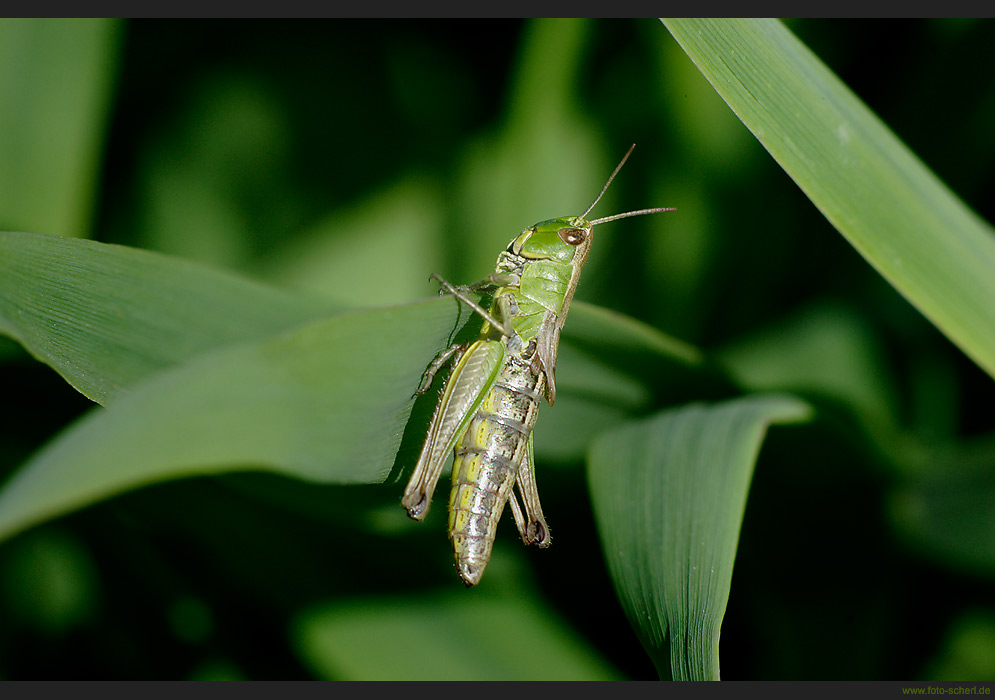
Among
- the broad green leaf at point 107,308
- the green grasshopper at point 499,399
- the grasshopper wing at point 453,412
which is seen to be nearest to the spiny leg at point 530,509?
the green grasshopper at point 499,399

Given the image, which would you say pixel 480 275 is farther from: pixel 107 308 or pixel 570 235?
pixel 107 308

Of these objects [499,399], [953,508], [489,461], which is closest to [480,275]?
[499,399]

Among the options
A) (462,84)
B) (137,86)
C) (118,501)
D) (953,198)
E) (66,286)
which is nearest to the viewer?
(66,286)

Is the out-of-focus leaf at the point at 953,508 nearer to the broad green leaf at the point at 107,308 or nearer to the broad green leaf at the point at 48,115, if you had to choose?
the broad green leaf at the point at 107,308

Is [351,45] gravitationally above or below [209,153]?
above

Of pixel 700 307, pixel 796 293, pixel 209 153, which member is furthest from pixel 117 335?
pixel 796 293

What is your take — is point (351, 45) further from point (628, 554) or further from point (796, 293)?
point (628, 554)

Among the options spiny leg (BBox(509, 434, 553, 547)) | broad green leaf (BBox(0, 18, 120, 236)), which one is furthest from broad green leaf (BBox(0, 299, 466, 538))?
broad green leaf (BBox(0, 18, 120, 236))
